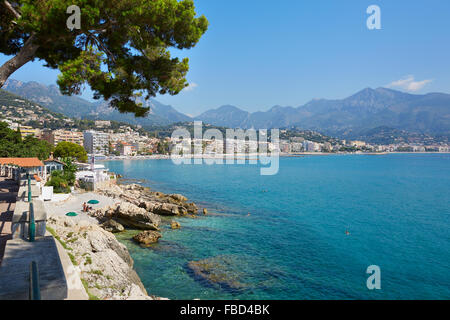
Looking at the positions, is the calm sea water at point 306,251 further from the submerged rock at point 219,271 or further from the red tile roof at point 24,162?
the red tile roof at point 24,162

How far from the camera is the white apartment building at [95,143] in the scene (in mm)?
111375

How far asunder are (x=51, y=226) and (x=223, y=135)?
188 metres

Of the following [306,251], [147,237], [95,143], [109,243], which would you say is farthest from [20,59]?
[95,143]

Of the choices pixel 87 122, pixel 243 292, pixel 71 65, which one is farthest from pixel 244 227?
pixel 87 122

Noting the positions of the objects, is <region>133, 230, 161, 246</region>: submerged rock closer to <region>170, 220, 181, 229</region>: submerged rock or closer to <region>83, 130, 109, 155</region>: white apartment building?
<region>170, 220, 181, 229</region>: submerged rock

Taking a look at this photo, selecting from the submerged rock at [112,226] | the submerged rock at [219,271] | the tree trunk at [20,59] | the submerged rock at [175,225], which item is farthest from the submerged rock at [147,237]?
the tree trunk at [20,59]

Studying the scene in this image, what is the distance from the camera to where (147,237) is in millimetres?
15180

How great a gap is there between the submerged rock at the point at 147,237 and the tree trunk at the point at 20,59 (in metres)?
10.5

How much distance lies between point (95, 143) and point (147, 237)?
4387 inches

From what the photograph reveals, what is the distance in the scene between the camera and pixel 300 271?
40.7 ft

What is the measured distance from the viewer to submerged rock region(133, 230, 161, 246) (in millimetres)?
14927

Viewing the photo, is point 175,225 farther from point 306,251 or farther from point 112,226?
point 306,251
